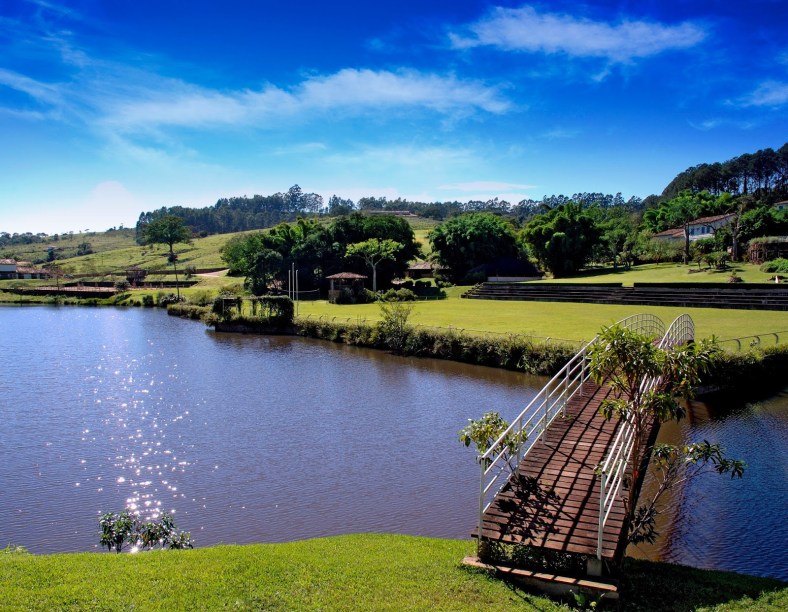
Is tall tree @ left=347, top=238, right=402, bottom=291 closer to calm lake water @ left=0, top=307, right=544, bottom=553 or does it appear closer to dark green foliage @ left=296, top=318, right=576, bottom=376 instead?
dark green foliage @ left=296, top=318, right=576, bottom=376

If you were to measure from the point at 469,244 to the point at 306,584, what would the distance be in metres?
56.2

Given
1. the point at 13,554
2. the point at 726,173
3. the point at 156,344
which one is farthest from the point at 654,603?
the point at 726,173

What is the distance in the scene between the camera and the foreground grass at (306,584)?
779 centimetres

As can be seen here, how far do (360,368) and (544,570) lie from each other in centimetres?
2201

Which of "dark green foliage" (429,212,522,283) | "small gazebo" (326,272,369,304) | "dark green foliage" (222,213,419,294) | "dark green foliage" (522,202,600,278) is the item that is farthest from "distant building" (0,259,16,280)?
"dark green foliage" (522,202,600,278)

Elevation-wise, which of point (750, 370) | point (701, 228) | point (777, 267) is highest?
point (701, 228)

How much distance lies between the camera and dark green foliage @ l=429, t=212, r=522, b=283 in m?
63.0

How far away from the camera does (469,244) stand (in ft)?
206

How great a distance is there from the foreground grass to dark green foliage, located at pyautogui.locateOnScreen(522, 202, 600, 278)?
53.5 metres

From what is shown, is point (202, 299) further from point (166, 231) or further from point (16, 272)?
point (16, 272)

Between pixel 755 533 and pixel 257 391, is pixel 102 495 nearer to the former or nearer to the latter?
pixel 257 391

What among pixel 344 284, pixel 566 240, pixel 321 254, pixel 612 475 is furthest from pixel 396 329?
pixel 566 240

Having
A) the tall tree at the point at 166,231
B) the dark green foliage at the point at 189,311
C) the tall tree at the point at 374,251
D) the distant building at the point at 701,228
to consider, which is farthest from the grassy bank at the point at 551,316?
the tall tree at the point at 166,231

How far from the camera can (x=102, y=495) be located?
1431cm
